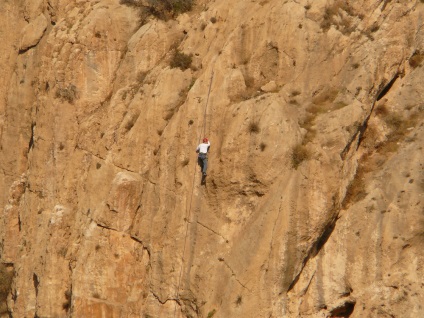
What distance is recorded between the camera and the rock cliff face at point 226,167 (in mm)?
22156

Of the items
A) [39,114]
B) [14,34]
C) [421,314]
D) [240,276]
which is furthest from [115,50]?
[421,314]

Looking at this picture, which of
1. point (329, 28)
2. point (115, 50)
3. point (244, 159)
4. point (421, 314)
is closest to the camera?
point (421, 314)

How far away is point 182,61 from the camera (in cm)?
2612

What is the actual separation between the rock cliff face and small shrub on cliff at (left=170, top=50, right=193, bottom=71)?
7 centimetres

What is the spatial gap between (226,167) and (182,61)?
188 inches

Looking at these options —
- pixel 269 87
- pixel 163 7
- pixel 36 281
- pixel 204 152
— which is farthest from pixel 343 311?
pixel 163 7

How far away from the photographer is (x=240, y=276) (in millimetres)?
22281

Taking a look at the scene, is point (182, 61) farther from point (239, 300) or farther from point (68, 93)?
point (239, 300)

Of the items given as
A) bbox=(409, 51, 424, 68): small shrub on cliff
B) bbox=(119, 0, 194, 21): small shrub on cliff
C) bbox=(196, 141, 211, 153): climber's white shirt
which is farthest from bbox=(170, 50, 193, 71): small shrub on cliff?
bbox=(409, 51, 424, 68): small shrub on cliff

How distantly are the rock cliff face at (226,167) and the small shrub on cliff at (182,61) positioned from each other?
67 millimetres

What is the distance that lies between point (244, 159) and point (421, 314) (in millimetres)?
6383

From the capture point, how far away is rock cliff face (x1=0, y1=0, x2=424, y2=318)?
22156mm

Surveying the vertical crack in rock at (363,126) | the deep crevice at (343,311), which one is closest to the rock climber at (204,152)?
the vertical crack in rock at (363,126)

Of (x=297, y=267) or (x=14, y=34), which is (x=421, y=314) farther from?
(x=14, y=34)
